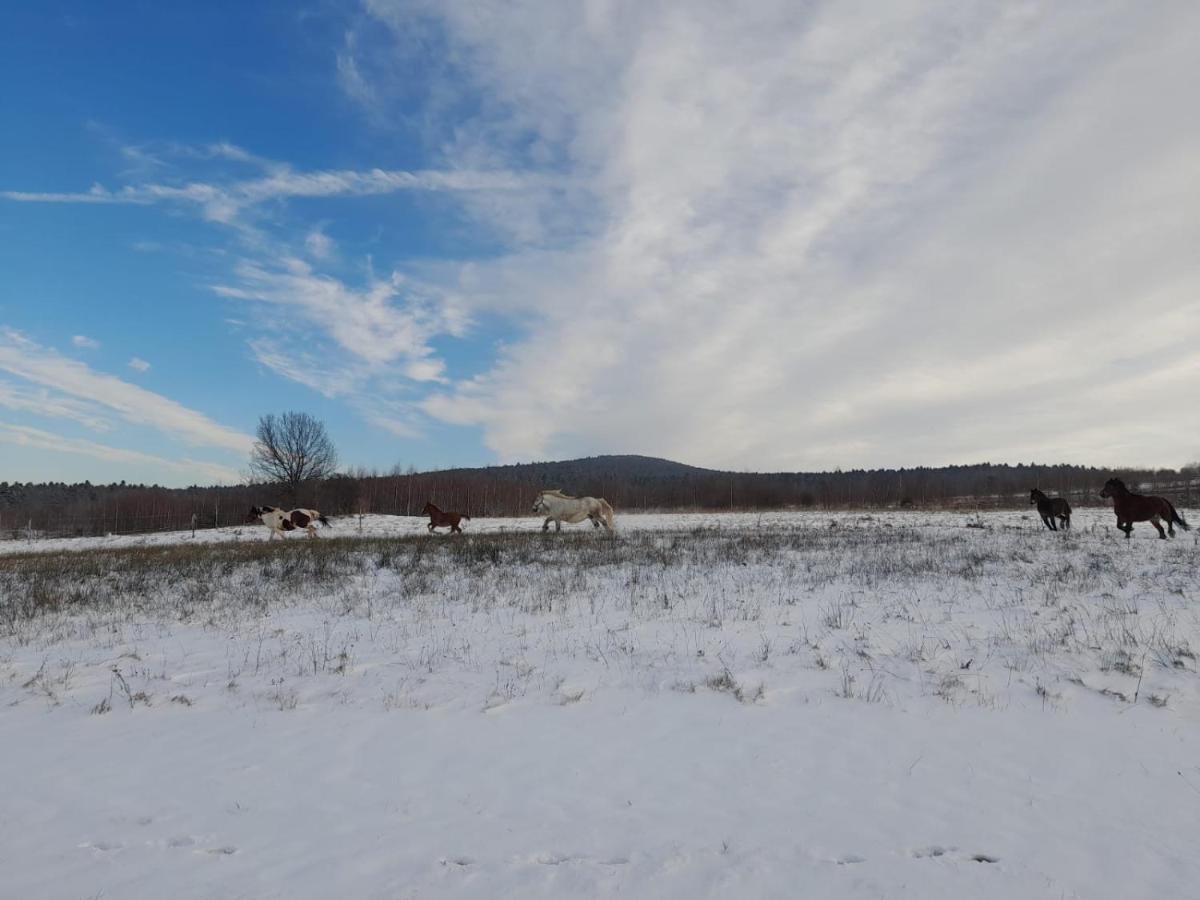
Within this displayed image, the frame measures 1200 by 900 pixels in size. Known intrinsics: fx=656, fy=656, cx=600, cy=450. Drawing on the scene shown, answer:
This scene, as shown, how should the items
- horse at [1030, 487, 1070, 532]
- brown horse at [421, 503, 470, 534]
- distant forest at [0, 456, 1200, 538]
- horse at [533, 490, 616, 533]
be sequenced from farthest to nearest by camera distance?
distant forest at [0, 456, 1200, 538], brown horse at [421, 503, 470, 534], horse at [533, 490, 616, 533], horse at [1030, 487, 1070, 532]

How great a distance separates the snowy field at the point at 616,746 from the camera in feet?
12.4

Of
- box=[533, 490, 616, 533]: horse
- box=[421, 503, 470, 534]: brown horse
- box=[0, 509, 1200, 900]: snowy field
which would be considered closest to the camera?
box=[0, 509, 1200, 900]: snowy field

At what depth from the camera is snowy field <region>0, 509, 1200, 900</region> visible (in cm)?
378

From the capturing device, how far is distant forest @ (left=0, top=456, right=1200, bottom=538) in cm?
6303

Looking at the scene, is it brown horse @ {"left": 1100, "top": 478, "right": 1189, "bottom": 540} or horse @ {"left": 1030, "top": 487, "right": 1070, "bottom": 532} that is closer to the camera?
brown horse @ {"left": 1100, "top": 478, "right": 1189, "bottom": 540}

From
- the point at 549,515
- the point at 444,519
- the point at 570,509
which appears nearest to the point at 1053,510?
the point at 570,509

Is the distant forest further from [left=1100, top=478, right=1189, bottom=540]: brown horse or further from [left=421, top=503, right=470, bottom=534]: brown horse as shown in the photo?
[left=1100, top=478, right=1189, bottom=540]: brown horse

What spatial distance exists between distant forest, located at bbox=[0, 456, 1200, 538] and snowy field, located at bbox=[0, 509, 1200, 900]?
47.8 m

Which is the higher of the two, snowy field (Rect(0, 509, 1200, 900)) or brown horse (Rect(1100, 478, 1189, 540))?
brown horse (Rect(1100, 478, 1189, 540))

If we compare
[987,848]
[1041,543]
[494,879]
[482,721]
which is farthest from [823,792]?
[1041,543]

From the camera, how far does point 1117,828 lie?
164 inches

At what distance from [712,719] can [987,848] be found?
2.49m

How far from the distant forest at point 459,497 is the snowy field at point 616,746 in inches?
1881

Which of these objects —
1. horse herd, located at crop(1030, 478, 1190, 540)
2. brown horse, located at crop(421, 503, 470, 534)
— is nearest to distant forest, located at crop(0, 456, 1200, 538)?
brown horse, located at crop(421, 503, 470, 534)
